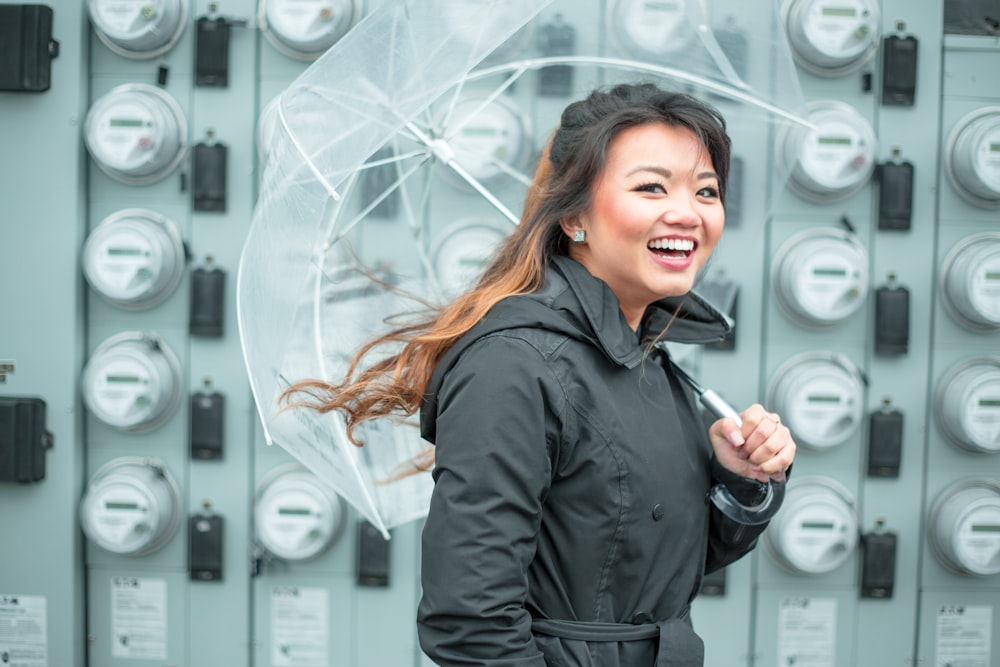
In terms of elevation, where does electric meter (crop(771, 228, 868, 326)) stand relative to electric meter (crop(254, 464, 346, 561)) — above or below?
above

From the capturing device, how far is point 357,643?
2738mm

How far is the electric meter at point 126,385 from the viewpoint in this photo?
8.54 feet

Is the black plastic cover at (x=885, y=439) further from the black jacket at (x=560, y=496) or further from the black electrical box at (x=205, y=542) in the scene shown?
the black electrical box at (x=205, y=542)

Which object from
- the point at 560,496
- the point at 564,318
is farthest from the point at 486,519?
the point at 564,318

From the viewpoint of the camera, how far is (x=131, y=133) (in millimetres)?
2598

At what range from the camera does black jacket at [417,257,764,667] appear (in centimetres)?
105

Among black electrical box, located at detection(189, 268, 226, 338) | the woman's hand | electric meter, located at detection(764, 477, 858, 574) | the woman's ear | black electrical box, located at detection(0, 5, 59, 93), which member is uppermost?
black electrical box, located at detection(0, 5, 59, 93)

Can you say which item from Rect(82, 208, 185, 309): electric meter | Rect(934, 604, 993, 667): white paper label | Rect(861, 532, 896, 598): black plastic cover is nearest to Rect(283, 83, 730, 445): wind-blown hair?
Rect(82, 208, 185, 309): electric meter

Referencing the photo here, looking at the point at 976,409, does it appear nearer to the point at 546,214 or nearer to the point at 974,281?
the point at 974,281

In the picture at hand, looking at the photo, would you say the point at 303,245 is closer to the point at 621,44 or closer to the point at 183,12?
the point at 621,44

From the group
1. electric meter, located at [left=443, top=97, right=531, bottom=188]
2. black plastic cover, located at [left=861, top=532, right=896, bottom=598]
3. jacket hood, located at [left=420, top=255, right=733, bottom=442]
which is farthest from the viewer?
black plastic cover, located at [left=861, top=532, right=896, bottom=598]

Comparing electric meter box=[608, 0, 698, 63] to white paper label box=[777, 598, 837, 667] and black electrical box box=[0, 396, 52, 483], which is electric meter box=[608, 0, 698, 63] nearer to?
white paper label box=[777, 598, 837, 667]

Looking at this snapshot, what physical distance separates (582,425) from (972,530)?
2.03 meters

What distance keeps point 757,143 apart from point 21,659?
8.70 ft
